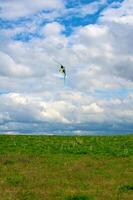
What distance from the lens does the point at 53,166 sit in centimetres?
3444

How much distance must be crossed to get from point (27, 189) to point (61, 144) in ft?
73.4

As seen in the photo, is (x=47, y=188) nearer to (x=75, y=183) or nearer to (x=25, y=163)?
(x=75, y=183)

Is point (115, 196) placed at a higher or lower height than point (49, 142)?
lower

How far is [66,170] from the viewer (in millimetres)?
32656

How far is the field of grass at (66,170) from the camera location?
83.7ft

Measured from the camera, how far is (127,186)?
27.1 metres

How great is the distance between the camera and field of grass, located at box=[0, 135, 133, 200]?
2550 centimetres

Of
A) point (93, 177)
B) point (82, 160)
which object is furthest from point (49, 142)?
point (93, 177)

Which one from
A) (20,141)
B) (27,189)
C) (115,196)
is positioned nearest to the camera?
(115,196)

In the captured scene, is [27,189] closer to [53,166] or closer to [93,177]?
[93,177]

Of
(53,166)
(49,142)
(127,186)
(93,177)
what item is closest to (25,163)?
(53,166)

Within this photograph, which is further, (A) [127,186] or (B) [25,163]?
(B) [25,163]

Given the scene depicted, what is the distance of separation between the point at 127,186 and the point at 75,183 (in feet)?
10.1

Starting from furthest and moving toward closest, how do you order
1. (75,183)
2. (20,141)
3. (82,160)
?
(20,141) → (82,160) → (75,183)
